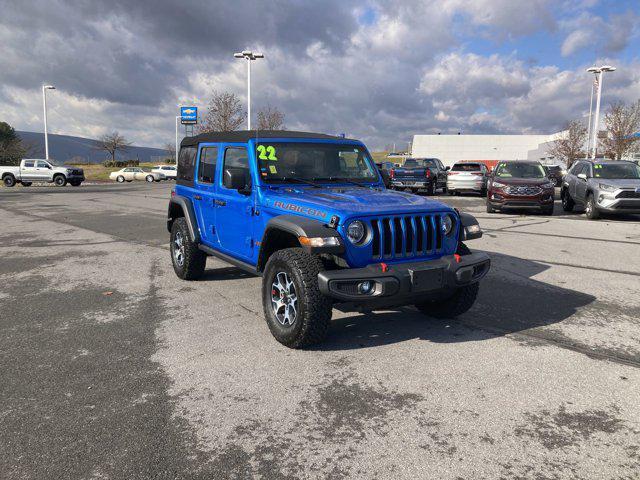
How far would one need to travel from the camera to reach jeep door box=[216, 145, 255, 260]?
5082 mm

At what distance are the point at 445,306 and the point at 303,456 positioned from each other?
8.66 ft

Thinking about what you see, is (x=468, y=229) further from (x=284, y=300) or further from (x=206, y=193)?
(x=206, y=193)

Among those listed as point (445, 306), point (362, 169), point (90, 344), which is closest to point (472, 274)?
point (445, 306)

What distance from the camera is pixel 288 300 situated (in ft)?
14.1

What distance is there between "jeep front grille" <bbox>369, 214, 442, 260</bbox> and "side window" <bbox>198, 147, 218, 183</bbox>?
257 centimetres

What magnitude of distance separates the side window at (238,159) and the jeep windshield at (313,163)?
0.15m

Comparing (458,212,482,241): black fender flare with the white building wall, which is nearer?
(458,212,482,241): black fender flare

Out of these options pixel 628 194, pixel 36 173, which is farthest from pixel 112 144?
pixel 628 194

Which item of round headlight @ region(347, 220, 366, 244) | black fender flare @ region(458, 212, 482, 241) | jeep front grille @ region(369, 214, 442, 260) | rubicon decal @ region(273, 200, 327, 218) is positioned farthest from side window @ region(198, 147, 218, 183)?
black fender flare @ region(458, 212, 482, 241)

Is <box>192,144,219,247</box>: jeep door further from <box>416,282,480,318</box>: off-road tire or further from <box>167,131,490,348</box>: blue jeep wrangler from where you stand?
<box>416,282,480,318</box>: off-road tire

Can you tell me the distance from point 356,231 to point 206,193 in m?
2.64

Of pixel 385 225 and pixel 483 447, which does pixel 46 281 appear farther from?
pixel 483 447

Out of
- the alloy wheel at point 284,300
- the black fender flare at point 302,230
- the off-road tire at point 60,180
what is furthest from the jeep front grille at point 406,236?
the off-road tire at point 60,180

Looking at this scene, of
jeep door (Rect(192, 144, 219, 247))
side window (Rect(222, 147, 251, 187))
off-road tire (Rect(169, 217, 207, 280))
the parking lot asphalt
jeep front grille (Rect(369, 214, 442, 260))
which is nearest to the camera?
the parking lot asphalt
